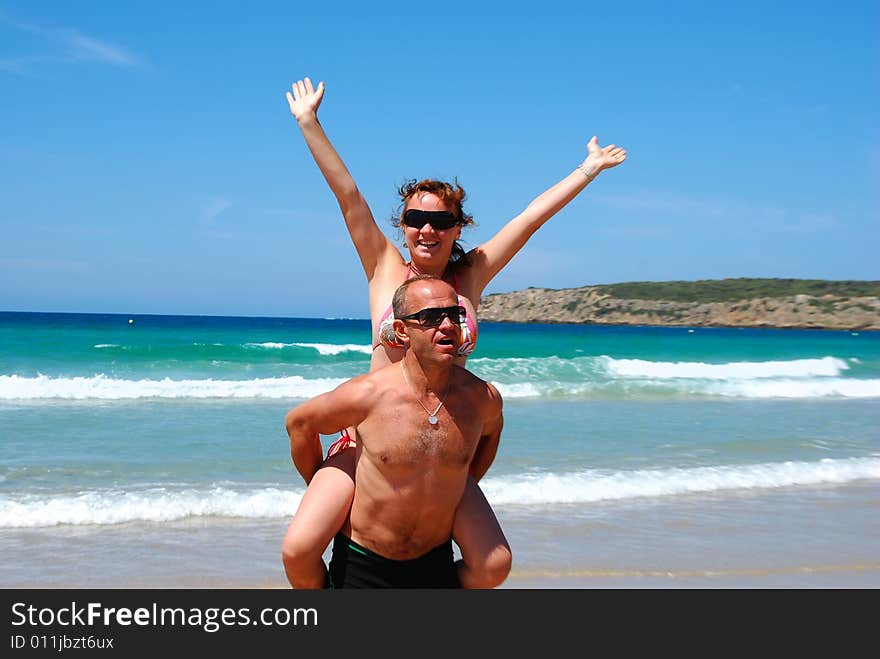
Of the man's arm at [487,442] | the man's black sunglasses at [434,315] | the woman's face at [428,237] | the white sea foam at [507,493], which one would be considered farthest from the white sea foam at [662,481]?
the man's black sunglasses at [434,315]

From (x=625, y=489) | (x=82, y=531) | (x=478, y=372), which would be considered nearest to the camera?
(x=82, y=531)

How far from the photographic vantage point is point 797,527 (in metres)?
8.66

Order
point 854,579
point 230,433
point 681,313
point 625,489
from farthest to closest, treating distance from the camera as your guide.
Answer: point 681,313 < point 230,433 < point 625,489 < point 854,579

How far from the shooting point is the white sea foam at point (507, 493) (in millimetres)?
8438

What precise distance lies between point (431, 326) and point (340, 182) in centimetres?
101

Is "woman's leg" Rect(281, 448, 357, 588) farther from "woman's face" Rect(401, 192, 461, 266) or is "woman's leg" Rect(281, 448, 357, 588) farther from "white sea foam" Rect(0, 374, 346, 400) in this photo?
"white sea foam" Rect(0, 374, 346, 400)

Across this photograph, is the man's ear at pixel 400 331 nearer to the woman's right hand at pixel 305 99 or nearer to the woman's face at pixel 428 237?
the woman's face at pixel 428 237

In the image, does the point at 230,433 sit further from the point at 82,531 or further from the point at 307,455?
the point at 307,455

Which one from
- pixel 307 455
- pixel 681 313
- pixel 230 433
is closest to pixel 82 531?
pixel 307 455

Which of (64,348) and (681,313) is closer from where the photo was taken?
(64,348)

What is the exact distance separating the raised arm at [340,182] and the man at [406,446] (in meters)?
0.61

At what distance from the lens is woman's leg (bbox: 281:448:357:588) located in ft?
12.5

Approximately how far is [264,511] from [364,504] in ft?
16.6
